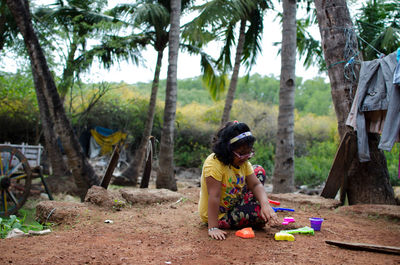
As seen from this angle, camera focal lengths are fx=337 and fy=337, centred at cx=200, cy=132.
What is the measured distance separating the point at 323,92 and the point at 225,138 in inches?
1485

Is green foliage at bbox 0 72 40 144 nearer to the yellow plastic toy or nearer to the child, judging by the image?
→ the child

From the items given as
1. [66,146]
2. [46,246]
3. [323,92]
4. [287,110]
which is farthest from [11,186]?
[323,92]

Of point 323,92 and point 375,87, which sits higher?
point 323,92

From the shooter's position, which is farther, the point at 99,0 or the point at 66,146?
the point at 99,0

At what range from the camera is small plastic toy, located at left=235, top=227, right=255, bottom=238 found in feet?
9.39

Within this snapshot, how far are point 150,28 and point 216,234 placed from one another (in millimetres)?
10343

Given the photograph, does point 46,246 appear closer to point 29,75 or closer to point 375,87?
point 375,87

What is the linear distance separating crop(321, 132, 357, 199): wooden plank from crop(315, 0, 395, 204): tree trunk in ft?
0.29

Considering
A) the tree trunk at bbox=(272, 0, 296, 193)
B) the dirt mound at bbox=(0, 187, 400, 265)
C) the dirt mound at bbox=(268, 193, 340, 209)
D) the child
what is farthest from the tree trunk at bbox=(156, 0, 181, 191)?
the child

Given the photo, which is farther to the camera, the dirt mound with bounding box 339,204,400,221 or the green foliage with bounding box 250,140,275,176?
the green foliage with bounding box 250,140,275,176

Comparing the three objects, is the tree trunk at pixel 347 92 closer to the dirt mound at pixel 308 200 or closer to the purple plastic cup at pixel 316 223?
the dirt mound at pixel 308 200

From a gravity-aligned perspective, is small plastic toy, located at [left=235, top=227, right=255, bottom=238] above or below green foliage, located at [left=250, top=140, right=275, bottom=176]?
above

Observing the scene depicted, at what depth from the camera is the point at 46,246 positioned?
2.66 m

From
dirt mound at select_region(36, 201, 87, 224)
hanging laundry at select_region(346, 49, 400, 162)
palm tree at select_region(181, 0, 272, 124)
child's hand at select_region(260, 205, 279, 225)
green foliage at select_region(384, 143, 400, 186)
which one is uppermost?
palm tree at select_region(181, 0, 272, 124)
